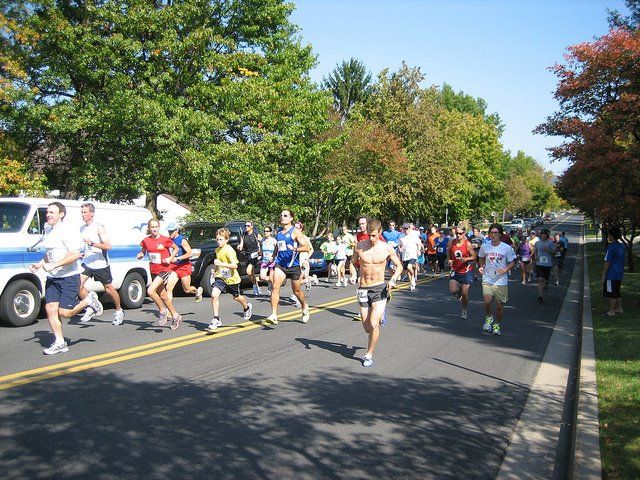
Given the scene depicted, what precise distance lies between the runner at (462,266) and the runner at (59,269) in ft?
23.9

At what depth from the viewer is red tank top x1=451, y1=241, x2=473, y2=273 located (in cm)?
1189

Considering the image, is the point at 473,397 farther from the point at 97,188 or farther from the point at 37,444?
the point at 97,188

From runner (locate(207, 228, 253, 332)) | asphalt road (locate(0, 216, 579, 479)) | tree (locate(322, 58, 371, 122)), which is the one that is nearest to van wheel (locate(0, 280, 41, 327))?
asphalt road (locate(0, 216, 579, 479))

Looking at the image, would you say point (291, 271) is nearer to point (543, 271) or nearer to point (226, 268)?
point (226, 268)

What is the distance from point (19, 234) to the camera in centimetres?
1045

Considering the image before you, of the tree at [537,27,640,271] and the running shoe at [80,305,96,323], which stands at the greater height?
the tree at [537,27,640,271]

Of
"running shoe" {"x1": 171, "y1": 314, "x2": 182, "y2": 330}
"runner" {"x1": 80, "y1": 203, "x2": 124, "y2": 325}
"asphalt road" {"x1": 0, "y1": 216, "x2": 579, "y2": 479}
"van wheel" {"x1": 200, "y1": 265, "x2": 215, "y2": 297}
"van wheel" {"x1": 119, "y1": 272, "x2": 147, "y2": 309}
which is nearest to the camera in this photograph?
"asphalt road" {"x1": 0, "y1": 216, "x2": 579, "y2": 479}

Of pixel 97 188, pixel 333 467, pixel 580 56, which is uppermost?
pixel 580 56

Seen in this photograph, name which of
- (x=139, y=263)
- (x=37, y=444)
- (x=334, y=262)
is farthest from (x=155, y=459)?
(x=334, y=262)

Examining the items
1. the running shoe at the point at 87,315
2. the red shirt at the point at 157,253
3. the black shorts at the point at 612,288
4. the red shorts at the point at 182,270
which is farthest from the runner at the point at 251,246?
the black shorts at the point at 612,288

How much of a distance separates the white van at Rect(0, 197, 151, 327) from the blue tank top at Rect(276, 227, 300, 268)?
342cm

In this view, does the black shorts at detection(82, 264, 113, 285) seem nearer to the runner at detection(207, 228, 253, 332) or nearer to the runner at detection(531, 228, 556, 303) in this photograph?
the runner at detection(207, 228, 253, 332)

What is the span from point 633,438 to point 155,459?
3883 millimetres

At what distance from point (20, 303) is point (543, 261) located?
12446 millimetres
